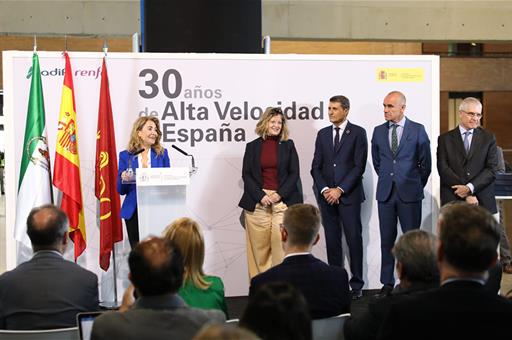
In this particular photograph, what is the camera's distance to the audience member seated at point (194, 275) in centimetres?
321

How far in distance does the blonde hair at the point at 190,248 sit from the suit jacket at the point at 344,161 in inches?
125

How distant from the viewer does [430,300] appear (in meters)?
2.24

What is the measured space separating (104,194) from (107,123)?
54cm

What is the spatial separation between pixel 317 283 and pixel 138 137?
295cm

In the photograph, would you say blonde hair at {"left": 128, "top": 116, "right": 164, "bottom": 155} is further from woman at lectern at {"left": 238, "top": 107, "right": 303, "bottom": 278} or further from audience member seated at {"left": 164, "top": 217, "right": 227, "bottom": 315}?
audience member seated at {"left": 164, "top": 217, "right": 227, "bottom": 315}

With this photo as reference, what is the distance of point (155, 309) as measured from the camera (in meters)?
2.49

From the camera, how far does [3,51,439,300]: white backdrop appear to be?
6410 millimetres

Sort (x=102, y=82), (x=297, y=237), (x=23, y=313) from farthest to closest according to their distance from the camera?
(x=102, y=82) → (x=297, y=237) → (x=23, y=313)

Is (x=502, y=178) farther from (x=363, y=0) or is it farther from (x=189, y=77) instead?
(x=363, y=0)

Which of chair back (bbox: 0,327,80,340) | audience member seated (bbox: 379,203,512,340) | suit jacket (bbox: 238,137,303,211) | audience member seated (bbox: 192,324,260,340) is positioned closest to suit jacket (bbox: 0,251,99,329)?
chair back (bbox: 0,327,80,340)

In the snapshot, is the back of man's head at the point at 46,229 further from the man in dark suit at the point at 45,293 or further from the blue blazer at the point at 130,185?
the blue blazer at the point at 130,185

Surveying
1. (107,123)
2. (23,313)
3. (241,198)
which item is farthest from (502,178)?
(23,313)

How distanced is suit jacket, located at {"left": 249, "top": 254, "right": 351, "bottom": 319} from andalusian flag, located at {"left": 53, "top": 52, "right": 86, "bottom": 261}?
3.04 metres

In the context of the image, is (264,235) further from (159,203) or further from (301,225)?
(301,225)
